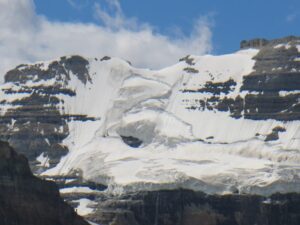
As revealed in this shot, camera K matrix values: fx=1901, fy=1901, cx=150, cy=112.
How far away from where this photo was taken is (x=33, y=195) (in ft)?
576

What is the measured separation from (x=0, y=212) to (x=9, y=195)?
4016 millimetres

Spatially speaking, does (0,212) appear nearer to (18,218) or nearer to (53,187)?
(18,218)

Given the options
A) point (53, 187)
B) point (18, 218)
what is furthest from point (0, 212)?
point (53, 187)

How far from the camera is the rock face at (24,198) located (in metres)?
171

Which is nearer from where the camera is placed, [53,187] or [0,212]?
[0,212]

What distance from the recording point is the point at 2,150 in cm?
17300

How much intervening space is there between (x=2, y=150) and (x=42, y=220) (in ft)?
25.0

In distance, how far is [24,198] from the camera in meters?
174

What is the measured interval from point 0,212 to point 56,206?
35.6 ft

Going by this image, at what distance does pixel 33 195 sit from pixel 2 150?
557cm

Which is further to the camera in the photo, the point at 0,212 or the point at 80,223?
the point at 80,223

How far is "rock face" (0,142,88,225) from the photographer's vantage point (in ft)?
561

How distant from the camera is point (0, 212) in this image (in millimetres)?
168125

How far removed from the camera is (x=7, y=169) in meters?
173
